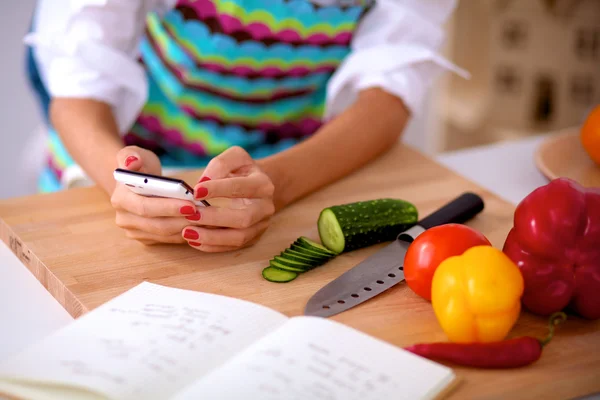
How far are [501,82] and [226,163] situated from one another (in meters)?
2.08

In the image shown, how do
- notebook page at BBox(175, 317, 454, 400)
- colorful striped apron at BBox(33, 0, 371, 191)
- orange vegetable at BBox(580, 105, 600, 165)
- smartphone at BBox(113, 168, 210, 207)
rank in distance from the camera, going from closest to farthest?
notebook page at BBox(175, 317, 454, 400) < smartphone at BBox(113, 168, 210, 207) < orange vegetable at BBox(580, 105, 600, 165) < colorful striped apron at BBox(33, 0, 371, 191)

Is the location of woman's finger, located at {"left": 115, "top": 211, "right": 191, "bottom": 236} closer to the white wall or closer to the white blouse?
the white blouse

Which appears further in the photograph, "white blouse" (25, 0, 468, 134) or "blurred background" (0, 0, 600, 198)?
"blurred background" (0, 0, 600, 198)

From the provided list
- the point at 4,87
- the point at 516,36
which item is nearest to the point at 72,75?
the point at 4,87

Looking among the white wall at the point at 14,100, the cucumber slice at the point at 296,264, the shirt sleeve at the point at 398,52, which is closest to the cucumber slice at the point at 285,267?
the cucumber slice at the point at 296,264

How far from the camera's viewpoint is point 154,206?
101 cm

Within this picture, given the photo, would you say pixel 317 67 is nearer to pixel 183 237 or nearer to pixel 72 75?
pixel 72 75

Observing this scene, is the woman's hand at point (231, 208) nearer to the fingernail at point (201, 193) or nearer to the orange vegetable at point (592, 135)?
the fingernail at point (201, 193)

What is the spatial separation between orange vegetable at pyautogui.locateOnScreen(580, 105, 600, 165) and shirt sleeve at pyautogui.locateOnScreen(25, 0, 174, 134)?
76 centimetres

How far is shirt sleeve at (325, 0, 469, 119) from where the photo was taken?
1414 millimetres

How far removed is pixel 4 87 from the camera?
226cm

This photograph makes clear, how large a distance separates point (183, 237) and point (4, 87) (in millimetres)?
1483

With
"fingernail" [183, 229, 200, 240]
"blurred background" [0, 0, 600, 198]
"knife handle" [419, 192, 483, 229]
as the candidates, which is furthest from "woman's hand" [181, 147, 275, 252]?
"blurred background" [0, 0, 600, 198]

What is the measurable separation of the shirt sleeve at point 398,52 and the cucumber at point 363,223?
391mm
